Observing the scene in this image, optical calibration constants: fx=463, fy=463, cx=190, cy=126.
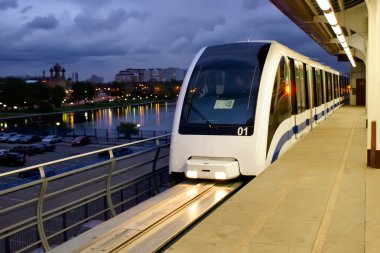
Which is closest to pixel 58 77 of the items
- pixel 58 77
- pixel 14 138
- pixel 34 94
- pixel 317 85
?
pixel 58 77

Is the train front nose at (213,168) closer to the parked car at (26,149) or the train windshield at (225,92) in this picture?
the train windshield at (225,92)

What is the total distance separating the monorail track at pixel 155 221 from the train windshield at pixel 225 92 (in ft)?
3.45

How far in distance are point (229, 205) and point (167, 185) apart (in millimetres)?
4058

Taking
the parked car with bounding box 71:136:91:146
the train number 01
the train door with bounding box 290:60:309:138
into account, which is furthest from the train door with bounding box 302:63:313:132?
the parked car with bounding box 71:136:91:146

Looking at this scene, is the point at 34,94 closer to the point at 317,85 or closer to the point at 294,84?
the point at 317,85

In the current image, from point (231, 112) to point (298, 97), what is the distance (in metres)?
3.65

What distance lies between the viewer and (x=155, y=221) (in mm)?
6297

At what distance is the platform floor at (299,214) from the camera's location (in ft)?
14.6

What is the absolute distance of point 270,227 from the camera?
497cm

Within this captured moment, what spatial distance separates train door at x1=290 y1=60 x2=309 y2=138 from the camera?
11.1 meters

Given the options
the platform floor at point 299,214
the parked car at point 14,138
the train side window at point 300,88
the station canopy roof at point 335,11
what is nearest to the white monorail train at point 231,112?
the platform floor at point 299,214

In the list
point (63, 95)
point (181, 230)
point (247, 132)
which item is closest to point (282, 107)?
point (247, 132)

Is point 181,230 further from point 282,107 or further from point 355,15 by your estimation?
point 355,15

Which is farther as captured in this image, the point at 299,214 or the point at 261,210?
the point at 261,210
